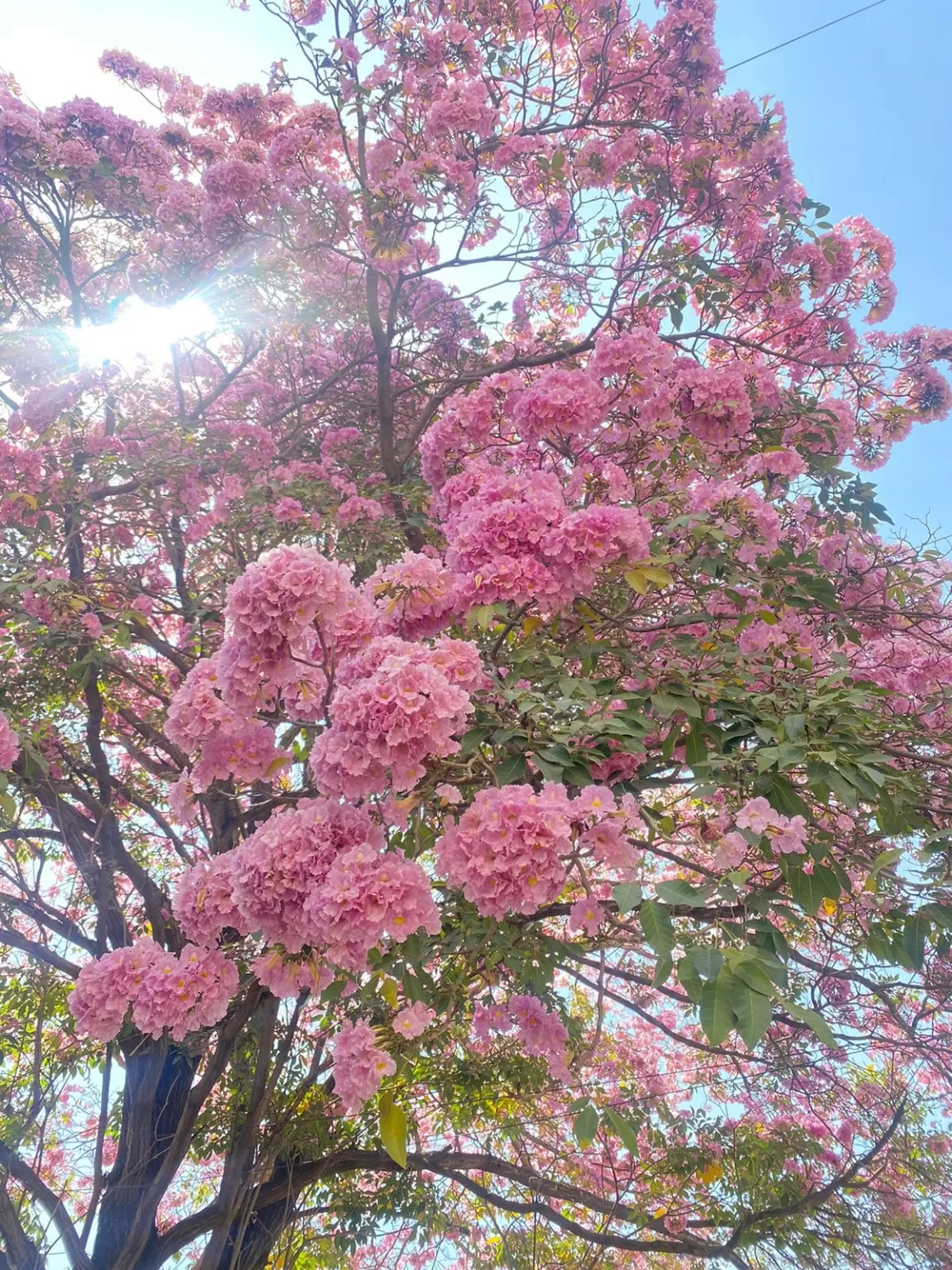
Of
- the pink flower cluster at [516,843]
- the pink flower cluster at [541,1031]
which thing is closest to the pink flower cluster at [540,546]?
the pink flower cluster at [516,843]

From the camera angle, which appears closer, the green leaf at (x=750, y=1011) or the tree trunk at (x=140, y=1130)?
the green leaf at (x=750, y=1011)

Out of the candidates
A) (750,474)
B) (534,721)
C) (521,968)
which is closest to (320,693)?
(534,721)

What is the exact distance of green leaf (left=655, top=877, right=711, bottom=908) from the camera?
1.22m

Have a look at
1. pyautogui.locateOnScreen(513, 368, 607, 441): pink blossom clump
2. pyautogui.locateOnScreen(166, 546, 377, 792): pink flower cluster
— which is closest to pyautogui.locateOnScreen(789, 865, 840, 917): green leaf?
pyautogui.locateOnScreen(166, 546, 377, 792): pink flower cluster

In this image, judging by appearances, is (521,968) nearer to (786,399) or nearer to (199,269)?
(786,399)

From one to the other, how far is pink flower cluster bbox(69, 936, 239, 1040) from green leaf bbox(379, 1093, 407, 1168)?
681mm

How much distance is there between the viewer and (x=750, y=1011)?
1.05 metres

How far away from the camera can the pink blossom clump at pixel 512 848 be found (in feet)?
4.61

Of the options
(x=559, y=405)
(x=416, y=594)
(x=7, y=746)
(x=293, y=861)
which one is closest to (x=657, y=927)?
(x=293, y=861)

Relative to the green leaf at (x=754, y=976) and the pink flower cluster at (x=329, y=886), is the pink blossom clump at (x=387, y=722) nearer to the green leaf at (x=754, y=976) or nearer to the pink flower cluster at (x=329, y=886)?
the pink flower cluster at (x=329, y=886)

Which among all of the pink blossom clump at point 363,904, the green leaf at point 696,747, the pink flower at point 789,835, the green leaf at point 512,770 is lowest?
the pink blossom clump at point 363,904

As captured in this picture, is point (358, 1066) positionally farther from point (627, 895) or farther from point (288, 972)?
point (627, 895)

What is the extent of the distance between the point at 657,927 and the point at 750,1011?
0.73 ft

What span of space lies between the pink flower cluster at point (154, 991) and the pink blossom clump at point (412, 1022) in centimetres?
55
